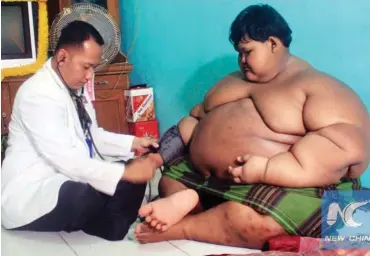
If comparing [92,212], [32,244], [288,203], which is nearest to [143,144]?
[92,212]

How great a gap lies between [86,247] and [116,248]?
10 cm

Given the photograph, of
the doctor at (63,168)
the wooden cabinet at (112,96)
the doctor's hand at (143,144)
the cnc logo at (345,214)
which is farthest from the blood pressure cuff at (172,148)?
the wooden cabinet at (112,96)

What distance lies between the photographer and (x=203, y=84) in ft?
8.72

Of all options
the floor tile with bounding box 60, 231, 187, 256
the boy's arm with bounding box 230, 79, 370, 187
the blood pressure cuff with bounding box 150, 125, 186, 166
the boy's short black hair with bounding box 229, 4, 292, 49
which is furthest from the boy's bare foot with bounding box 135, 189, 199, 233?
the boy's short black hair with bounding box 229, 4, 292, 49

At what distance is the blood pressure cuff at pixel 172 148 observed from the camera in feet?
6.47

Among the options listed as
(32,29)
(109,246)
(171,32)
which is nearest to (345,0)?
(171,32)

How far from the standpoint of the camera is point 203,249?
5.29 ft

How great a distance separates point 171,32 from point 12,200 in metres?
1.41

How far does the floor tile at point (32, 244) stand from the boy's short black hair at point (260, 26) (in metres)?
0.88

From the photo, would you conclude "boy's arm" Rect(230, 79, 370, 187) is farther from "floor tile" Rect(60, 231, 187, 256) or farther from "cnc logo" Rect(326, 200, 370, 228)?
"floor tile" Rect(60, 231, 187, 256)

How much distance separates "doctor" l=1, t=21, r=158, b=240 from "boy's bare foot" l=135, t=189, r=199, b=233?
0.44ft

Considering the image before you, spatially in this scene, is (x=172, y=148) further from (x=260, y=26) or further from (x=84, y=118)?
(x=260, y=26)

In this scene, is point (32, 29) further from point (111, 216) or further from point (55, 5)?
point (111, 216)

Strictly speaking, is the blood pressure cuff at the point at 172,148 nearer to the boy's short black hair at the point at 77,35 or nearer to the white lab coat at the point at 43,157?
the white lab coat at the point at 43,157
